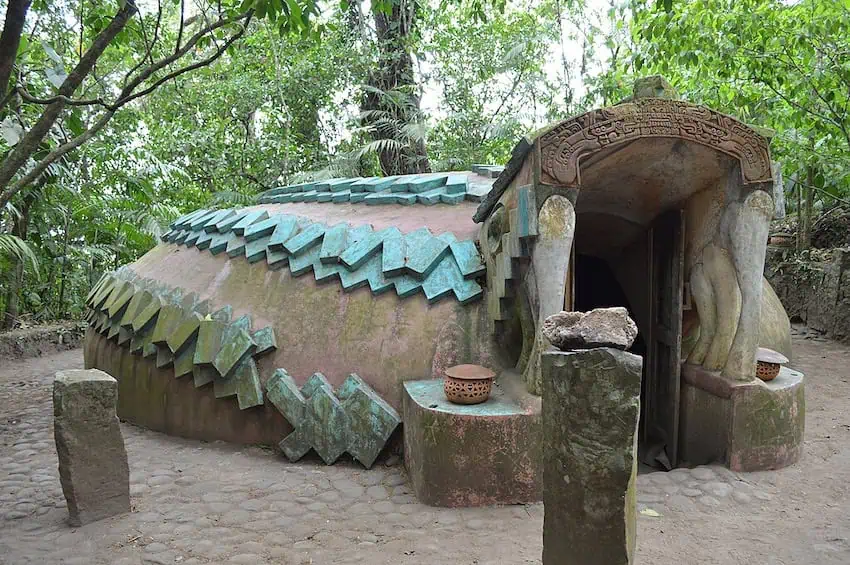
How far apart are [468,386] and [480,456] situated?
1.34 ft

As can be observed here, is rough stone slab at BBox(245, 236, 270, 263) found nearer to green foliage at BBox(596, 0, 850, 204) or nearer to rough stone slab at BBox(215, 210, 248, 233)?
rough stone slab at BBox(215, 210, 248, 233)

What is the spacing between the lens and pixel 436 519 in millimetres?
3725

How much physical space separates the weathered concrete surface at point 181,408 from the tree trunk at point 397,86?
5.87 metres

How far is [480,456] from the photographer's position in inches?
152

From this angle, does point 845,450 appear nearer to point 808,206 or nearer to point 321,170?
point 808,206

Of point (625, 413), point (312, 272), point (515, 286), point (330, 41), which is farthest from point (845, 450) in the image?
point (330, 41)

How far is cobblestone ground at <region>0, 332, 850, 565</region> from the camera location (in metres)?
3.35

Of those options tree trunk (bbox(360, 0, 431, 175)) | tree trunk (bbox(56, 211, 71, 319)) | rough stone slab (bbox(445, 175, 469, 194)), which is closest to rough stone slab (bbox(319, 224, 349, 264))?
rough stone slab (bbox(445, 175, 469, 194))

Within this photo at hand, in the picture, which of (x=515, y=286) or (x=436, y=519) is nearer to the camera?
(x=436, y=519)

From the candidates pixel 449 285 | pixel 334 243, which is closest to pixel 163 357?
pixel 334 243

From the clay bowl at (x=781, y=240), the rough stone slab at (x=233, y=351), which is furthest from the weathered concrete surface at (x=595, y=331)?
the clay bowl at (x=781, y=240)

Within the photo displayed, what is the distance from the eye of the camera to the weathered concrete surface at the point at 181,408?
4.88m

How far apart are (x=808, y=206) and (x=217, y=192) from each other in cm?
961

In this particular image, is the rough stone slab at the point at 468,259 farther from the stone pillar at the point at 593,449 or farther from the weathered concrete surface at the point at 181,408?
the stone pillar at the point at 593,449
